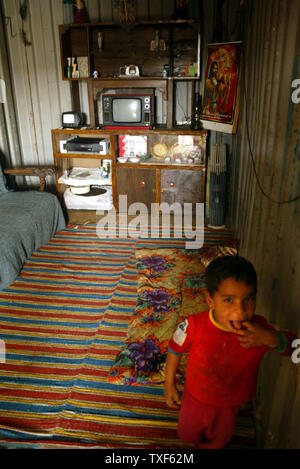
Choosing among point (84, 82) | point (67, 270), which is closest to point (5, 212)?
point (67, 270)

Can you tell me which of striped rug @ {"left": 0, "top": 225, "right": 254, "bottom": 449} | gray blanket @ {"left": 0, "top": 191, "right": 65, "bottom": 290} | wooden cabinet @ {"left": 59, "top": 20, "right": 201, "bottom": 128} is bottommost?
striped rug @ {"left": 0, "top": 225, "right": 254, "bottom": 449}

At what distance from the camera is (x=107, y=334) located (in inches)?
95.2

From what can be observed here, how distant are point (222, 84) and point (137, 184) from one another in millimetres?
1409

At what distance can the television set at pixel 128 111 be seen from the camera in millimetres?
4152

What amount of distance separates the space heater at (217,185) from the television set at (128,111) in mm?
A: 830

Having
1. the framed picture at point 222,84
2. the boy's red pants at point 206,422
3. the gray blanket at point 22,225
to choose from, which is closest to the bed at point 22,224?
the gray blanket at point 22,225

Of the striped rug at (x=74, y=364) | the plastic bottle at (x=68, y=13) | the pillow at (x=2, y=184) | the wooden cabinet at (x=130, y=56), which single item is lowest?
the striped rug at (x=74, y=364)

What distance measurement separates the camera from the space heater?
12.9 feet

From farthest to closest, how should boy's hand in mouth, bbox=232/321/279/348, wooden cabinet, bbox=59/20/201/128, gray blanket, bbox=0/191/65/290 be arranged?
wooden cabinet, bbox=59/20/201/128 < gray blanket, bbox=0/191/65/290 < boy's hand in mouth, bbox=232/321/279/348

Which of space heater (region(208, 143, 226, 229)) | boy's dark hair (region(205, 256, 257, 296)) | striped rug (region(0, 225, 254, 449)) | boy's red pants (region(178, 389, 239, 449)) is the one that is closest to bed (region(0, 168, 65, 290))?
striped rug (region(0, 225, 254, 449))

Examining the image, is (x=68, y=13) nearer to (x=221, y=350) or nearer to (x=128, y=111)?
(x=128, y=111)

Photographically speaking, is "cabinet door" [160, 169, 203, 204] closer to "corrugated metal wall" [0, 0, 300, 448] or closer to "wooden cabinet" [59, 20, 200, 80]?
"corrugated metal wall" [0, 0, 300, 448]

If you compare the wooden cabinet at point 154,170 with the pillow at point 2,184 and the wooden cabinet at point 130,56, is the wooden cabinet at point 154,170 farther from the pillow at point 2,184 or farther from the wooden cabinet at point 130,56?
the pillow at point 2,184

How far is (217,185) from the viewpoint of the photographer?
4.02 metres
